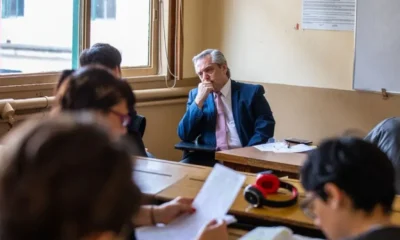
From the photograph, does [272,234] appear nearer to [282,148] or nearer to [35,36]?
[282,148]

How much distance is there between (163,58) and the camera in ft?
16.7

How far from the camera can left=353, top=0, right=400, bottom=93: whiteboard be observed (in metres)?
4.26

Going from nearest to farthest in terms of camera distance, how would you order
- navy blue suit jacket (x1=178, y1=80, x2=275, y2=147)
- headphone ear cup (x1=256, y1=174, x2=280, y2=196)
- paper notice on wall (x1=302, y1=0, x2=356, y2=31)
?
1. headphone ear cup (x1=256, y1=174, x2=280, y2=196)
2. navy blue suit jacket (x1=178, y1=80, x2=275, y2=147)
3. paper notice on wall (x1=302, y1=0, x2=356, y2=31)

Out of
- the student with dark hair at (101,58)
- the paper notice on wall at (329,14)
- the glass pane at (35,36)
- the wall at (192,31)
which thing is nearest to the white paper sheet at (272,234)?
the student with dark hair at (101,58)

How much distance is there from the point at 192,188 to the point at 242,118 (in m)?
1.92

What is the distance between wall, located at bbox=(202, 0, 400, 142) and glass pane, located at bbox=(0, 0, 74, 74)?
4.10 feet

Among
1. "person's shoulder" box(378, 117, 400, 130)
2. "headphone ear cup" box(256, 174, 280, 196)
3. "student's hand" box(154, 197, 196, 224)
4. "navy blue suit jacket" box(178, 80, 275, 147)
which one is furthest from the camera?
"navy blue suit jacket" box(178, 80, 275, 147)

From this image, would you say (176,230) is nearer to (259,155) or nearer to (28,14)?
(259,155)

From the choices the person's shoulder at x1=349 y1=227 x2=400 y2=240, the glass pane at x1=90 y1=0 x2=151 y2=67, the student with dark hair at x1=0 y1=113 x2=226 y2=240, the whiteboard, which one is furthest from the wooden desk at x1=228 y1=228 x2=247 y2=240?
the glass pane at x1=90 y1=0 x2=151 y2=67

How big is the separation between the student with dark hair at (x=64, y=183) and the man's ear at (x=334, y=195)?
69 centimetres

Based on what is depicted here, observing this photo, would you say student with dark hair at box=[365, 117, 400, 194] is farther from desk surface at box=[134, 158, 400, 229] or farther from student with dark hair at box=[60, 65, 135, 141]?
student with dark hair at box=[60, 65, 135, 141]

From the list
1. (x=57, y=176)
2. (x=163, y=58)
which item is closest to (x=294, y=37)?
(x=163, y=58)

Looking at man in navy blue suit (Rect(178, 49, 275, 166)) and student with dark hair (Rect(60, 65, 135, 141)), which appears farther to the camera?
man in navy blue suit (Rect(178, 49, 275, 166))

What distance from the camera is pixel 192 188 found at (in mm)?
2312
